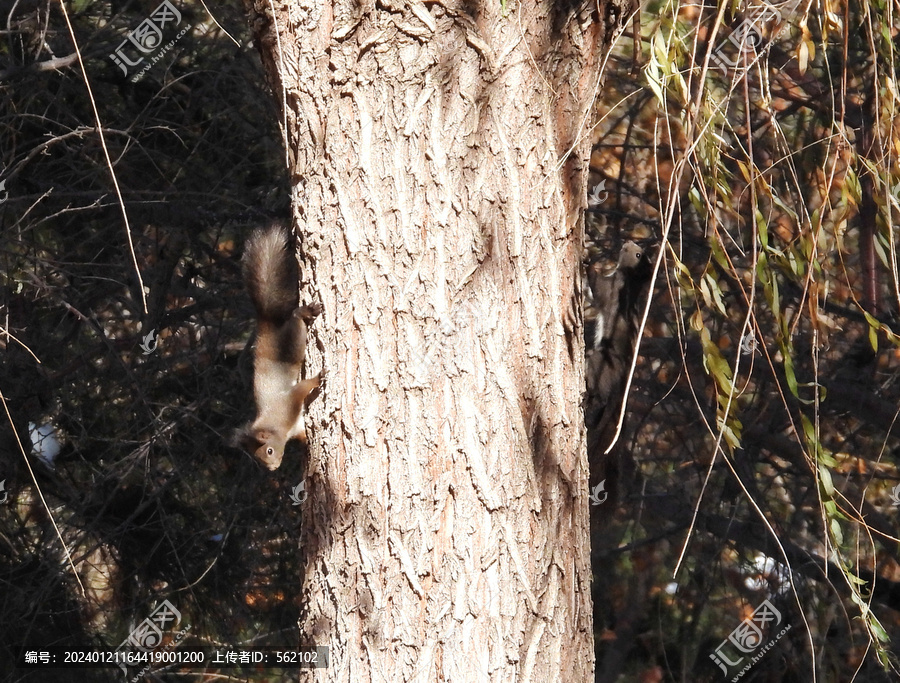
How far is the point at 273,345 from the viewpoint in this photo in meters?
3.91

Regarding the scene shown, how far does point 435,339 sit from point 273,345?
2.37 m

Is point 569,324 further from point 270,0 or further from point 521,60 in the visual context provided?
point 270,0

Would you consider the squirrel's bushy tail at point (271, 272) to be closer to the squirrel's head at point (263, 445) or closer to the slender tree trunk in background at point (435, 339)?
the squirrel's head at point (263, 445)

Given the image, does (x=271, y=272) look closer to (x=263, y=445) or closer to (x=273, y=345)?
(x=273, y=345)

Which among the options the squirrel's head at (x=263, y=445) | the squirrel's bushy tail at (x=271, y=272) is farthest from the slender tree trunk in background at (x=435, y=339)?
the squirrel's head at (x=263, y=445)

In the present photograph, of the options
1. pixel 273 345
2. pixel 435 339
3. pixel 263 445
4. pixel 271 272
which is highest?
pixel 271 272

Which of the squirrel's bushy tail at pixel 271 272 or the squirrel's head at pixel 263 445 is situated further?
the squirrel's head at pixel 263 445

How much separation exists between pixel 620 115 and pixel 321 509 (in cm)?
347

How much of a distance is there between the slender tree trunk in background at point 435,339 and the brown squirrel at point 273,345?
1847mm

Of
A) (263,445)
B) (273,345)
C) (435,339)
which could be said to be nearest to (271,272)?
(273,345)

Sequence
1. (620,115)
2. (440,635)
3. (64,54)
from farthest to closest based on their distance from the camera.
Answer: (620,115)
(64,54)
(440,635)

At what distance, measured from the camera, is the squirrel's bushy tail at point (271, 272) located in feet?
11.7

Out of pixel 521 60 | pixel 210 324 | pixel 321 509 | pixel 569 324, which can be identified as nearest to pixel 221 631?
pixel 210 324

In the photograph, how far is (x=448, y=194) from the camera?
1.69 metres
